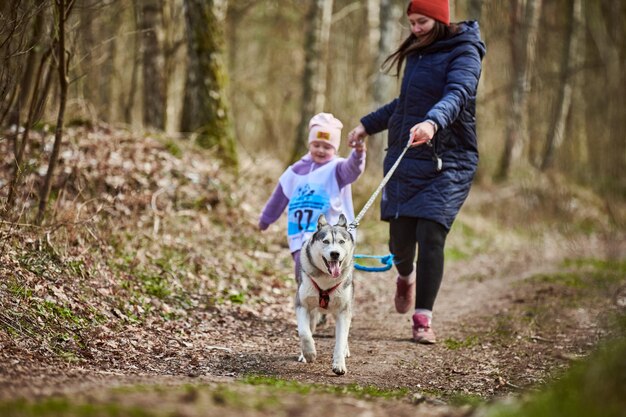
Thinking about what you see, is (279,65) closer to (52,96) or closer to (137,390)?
(52,96)

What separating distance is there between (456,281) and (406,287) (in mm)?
3717

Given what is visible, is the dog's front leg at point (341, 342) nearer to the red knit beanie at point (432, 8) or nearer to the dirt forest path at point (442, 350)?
the dirt forest path at point (442, 350)

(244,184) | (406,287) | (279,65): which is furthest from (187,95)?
(279,65)

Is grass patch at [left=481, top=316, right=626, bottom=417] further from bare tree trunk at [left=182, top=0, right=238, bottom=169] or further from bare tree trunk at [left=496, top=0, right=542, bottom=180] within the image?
bare tree trunk at [left=496, top=0, right=542, bottom=180]

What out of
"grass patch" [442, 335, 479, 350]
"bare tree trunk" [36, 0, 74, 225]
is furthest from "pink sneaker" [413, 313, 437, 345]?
"bare tree trunk" [36, 0, 74, 225]

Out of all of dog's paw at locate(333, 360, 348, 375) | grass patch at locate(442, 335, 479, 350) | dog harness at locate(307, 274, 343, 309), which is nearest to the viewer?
dog's paw at locate(333, 360, 348, 375)

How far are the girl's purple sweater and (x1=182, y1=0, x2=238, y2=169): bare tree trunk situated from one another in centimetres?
437

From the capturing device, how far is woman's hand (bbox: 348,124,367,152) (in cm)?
597

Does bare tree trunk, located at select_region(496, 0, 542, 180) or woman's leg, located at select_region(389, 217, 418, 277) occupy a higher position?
bare tree trunk, located at select_region(496, 0, 542, 180)

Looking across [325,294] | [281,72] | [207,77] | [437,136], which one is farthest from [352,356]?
[281,72]

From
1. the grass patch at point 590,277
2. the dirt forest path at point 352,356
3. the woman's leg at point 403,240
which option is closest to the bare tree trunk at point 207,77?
the dirt forest path at point 352,356

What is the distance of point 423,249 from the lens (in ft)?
20.0

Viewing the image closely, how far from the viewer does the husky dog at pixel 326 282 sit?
16.8ft

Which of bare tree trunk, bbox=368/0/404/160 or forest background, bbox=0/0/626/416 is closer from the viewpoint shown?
forest background, bbox=0/0/626/416
